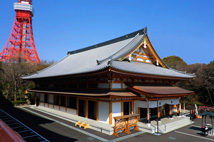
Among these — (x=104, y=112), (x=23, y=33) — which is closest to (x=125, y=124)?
(x=104, y=112)

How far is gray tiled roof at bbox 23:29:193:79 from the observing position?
43.5 ft

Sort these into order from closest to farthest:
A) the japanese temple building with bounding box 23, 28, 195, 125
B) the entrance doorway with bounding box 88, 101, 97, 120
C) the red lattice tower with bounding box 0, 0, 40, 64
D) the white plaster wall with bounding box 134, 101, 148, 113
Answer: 1. the japanese temple building with bounding box 23, 28, 195, 125
2. the white plaster wall with bounding box 134, 101, 148, 113
3. the entrance doorway with bounding box 88, 101, 97, 120
4. the red lattice tower with bounding box 0, 0, 40, 64

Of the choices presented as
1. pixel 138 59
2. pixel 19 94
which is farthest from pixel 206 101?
pixel 19 94

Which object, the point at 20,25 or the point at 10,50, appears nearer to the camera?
the point at 10,50

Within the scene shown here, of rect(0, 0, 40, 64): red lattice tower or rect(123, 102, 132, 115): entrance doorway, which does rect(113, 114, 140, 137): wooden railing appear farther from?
rect(0, 0, 40, 64): red lattice tower

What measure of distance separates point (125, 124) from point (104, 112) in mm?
1974

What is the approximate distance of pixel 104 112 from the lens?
12648 mm

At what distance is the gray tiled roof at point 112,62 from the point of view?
13.3m

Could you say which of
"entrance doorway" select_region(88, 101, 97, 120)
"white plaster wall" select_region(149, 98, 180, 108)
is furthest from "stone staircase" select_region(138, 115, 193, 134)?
"entrance doorway" select_region(88, 101, 97, 120)

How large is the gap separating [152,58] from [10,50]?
6170cm

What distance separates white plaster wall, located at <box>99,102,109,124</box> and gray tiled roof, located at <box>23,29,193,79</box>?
307cm

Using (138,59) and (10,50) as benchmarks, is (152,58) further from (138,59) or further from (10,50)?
(10,50)

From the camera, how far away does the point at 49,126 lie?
516 inches

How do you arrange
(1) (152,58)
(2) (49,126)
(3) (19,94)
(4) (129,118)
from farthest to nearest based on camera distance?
(3) (19,94) → (1) (152,58) → (2) (49,126) → (4) (129,118)
